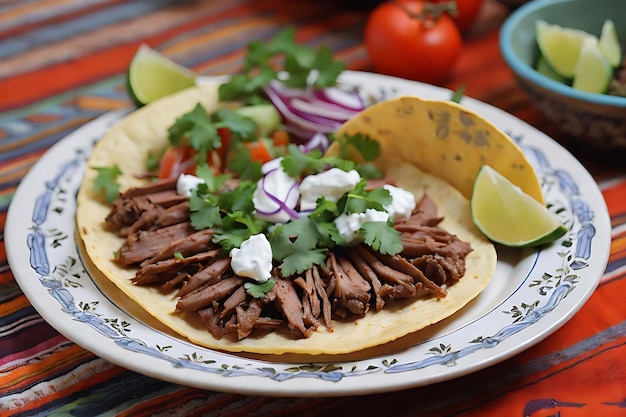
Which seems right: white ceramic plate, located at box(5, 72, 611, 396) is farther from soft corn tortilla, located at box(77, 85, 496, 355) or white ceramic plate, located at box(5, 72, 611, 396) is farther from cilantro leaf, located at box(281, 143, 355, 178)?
cilantro leaf, located at box(281, 143, 355, 178)

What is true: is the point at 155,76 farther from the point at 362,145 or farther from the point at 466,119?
the point at 466,119

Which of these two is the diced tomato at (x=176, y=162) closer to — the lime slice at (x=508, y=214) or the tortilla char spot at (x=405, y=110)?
the tortilla char spot at (x=405, y=110)

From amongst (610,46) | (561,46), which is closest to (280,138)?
(561,46)

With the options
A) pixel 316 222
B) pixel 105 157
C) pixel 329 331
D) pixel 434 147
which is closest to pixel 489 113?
pixel 434 147

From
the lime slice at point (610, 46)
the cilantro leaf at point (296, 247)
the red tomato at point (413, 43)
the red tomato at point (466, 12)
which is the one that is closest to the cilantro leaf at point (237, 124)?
the cilantro leaf at point (296, 247)

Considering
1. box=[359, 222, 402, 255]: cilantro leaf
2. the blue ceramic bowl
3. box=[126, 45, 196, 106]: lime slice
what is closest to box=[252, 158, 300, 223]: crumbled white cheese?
box=[359, 222, 402, 255]: cilantro leaf

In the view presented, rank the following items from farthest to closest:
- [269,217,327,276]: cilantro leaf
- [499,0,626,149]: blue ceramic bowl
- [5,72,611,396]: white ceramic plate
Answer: [499,0,626,149]: blue ceramic bowl, [269,217,327,276]: cilantro leaf, [5,72,611,396]: white ceramic plate

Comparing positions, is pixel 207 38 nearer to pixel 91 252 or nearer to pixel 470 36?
pixel 470 36
